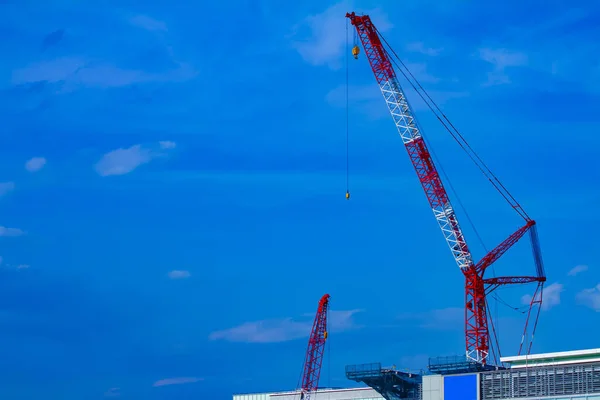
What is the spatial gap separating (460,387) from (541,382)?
35.4 feet

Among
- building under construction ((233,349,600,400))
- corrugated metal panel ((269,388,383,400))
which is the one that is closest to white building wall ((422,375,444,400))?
building under construction ((233,349,600,400))

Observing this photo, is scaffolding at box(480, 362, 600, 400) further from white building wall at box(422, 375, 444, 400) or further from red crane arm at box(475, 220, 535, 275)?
red crane arm at box(475, 220, 535, 275)

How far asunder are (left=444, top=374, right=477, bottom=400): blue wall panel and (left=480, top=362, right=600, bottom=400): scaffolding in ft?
4.22

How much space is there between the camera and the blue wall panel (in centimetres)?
12450

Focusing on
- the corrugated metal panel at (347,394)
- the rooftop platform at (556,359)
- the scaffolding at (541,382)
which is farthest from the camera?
the corrugated metal panel at (347,394)

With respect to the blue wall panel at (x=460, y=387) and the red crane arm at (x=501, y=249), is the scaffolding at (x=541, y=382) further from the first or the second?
the red crane arm at (x=501, y=249)

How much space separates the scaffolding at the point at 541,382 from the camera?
113500 millimetres

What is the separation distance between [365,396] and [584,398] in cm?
6543

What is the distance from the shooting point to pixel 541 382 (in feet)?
388

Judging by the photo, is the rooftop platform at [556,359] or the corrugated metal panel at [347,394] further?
the corrugated metal panel at [347,394]

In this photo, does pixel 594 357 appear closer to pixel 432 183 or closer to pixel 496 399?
pixel 496 399

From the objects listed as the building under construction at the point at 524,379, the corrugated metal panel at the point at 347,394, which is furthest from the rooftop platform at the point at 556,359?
the corrugated metal panel at the point at 347,394

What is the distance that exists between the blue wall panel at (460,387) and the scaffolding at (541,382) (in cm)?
129

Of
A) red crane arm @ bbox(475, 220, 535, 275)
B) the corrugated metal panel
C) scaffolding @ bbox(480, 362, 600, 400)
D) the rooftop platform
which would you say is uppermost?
red crane arm @ bbox(475, 220, 535, 275)
